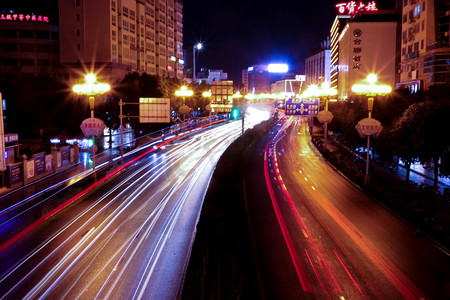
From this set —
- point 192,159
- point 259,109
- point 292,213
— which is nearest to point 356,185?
point 292,213

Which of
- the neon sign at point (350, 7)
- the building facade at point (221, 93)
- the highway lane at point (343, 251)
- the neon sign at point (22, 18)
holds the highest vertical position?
the neon sign at point (350, 7)

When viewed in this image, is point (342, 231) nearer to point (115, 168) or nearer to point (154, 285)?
point (154, 285)

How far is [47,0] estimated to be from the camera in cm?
8881

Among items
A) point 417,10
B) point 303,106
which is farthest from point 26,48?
point 417,10

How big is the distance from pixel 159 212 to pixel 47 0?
8006 centimetres

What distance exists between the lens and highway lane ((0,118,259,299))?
14.6 m

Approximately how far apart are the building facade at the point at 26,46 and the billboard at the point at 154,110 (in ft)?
160

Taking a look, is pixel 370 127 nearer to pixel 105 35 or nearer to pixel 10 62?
pixel 105 35

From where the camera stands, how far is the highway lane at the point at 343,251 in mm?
14812

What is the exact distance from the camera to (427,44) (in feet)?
190

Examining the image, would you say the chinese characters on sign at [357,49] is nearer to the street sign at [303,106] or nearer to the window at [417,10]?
the window at [417,10]

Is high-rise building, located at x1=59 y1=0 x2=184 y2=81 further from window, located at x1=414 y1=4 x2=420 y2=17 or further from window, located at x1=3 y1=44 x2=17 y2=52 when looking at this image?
window, located at x1=414 y1=4 x2=420 y2=17

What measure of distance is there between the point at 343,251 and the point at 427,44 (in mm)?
49037

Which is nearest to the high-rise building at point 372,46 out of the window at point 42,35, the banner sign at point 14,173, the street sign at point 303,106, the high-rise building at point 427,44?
the high-rise building at point 427,44
